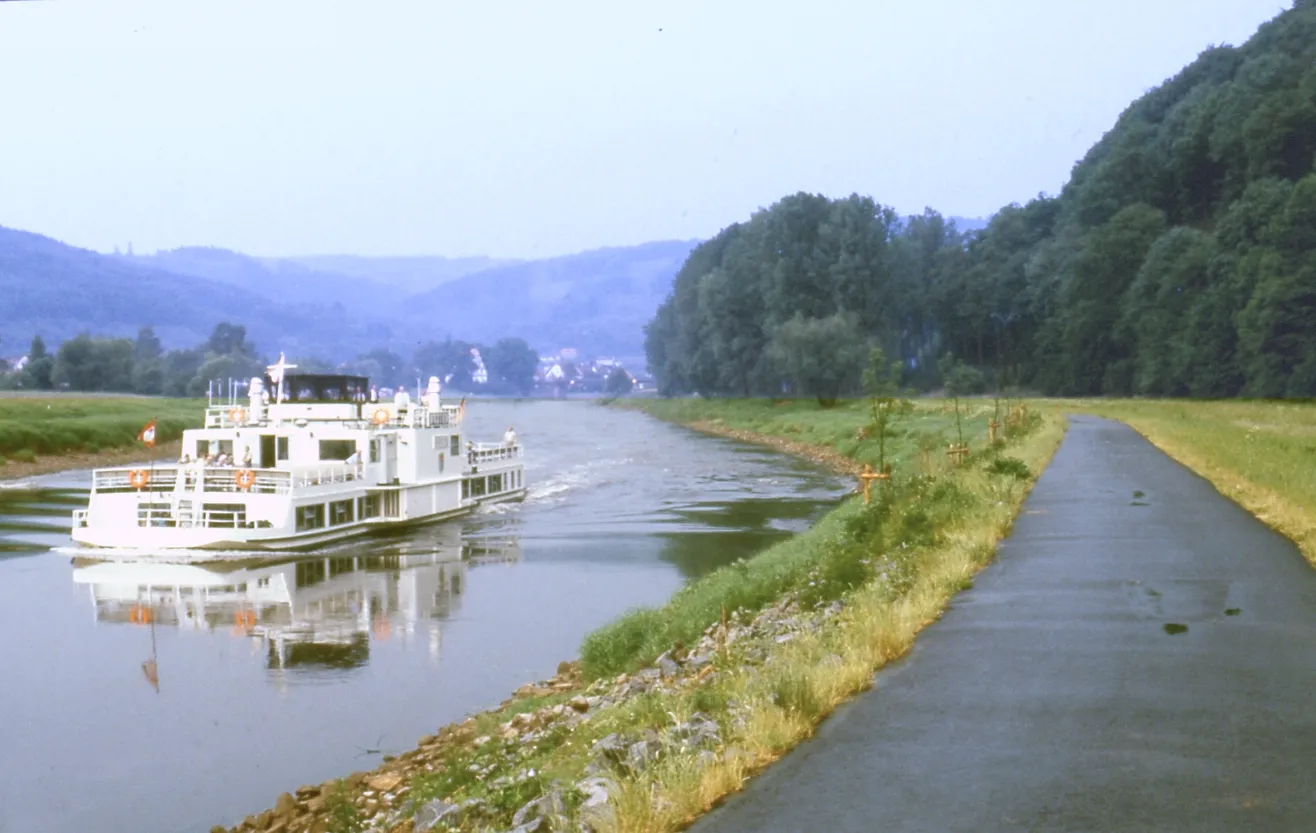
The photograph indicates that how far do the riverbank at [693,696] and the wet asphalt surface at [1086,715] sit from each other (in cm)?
31

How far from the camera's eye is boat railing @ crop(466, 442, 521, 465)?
51.6 m

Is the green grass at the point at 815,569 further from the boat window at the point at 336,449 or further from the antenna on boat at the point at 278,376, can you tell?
the antenna on boat at the point at 278,376

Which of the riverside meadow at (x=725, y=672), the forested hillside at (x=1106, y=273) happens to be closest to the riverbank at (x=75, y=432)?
the forested hillside at (x=1106, y=273)

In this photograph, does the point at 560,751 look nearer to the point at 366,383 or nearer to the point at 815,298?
the point at 366,383

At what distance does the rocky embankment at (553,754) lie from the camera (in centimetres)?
947

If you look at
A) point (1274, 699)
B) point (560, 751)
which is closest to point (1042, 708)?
point (1274, 699)

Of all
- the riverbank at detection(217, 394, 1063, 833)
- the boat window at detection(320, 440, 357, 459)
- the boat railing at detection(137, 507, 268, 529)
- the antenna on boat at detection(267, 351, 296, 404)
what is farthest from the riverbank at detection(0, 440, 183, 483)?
the riverbank at detection(217, 394, 1063, 833)

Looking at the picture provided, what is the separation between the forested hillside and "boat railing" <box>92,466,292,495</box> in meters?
59.5

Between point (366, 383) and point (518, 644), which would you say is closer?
point (518, 644)

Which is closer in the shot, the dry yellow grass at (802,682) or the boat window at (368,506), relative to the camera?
the dry yellow grass at (802,682)

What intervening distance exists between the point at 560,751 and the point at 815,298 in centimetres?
10297

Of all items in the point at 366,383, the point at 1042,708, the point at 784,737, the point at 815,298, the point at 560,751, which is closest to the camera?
the point at 784,737

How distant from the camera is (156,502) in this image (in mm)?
37188

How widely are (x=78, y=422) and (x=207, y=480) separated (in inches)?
1819
